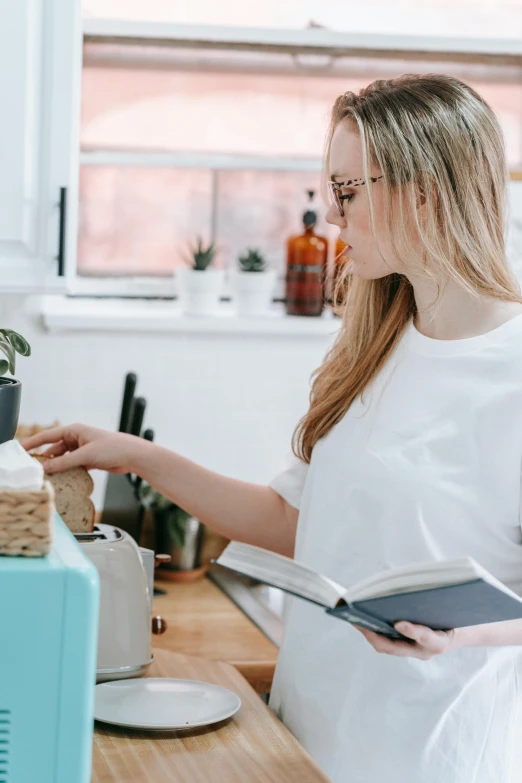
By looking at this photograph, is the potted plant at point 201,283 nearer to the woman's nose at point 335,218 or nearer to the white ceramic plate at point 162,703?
the woman's nose at point 335,218

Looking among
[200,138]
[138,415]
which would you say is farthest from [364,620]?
[200,138]

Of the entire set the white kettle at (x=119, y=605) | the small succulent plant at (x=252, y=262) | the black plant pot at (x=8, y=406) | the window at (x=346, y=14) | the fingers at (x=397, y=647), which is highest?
the window at (x=346, y=14)

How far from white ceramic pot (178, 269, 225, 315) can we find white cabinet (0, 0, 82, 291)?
1.73 ft

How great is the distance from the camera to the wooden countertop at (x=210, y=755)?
3.74 feet

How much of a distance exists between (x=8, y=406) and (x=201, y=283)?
4.49ft

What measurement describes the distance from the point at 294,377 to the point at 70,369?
21.0 inches

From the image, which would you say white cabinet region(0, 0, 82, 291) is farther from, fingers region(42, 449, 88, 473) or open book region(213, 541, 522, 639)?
open book region(213, 541, 522, 639)

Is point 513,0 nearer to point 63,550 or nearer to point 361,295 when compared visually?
point 361,295

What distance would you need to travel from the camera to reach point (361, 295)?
1557 mm

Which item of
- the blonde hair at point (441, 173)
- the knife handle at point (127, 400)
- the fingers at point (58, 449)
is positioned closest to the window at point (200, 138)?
the knife handle at point (127, 400)

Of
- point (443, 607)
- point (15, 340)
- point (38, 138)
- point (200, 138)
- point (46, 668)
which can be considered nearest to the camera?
point (46, 668)

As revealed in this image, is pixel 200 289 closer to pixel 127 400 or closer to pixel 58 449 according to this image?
pixel 127 400

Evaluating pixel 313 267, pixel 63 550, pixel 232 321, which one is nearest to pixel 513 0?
pixel 313 267

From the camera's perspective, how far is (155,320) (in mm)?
2389
